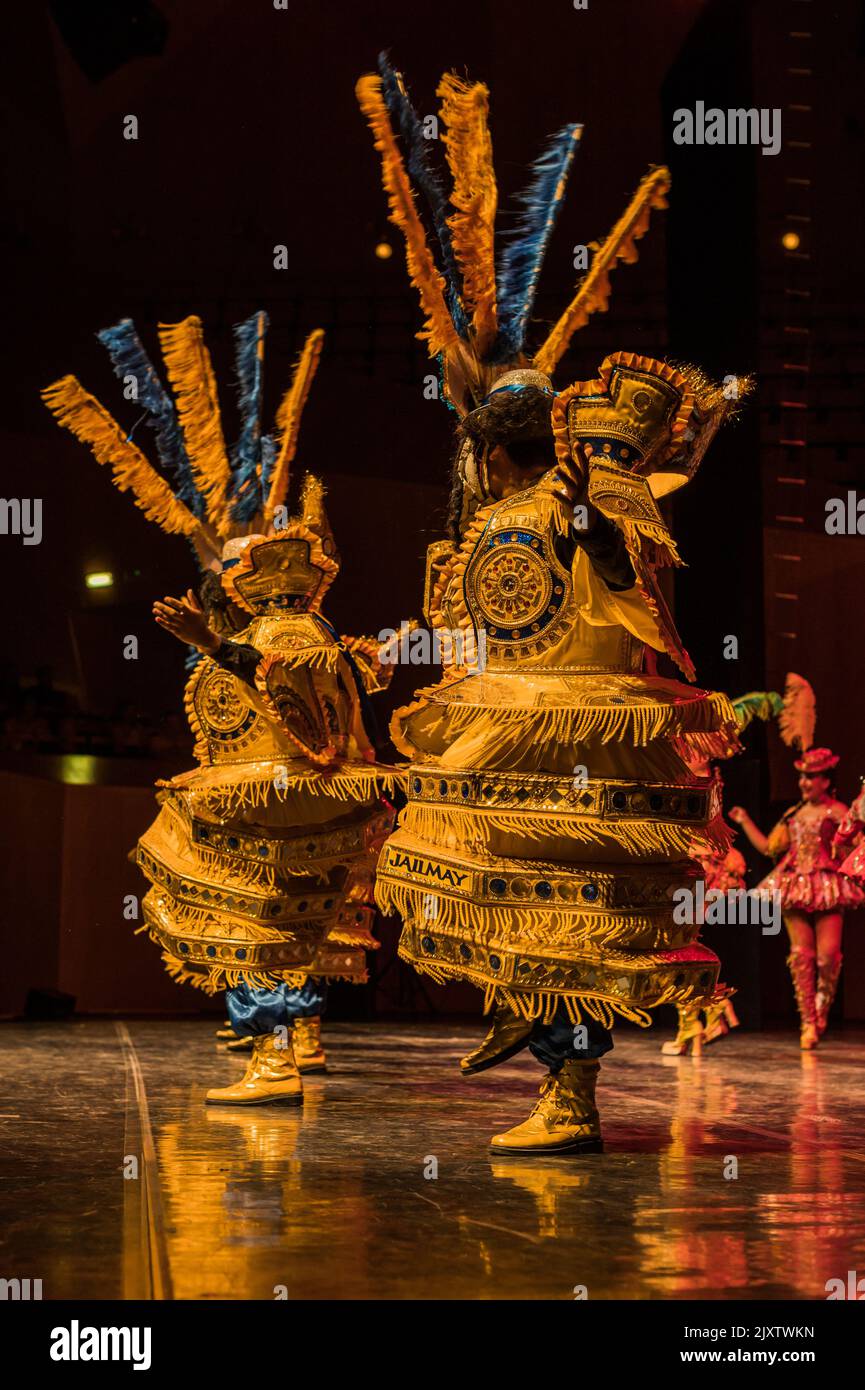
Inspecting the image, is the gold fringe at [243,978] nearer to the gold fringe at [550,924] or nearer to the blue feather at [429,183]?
the gold fringe at [550,924]

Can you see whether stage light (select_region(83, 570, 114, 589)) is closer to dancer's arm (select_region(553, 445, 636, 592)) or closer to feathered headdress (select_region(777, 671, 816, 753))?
feathered headdress (select_region(777, 671, 816, 753))

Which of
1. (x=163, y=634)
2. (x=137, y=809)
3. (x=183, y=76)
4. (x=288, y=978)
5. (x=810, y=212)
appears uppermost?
(x=183, y=76)

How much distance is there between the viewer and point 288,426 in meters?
6.58

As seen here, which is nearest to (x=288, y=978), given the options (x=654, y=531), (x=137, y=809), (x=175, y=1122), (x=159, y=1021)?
(x=175, y=1122)

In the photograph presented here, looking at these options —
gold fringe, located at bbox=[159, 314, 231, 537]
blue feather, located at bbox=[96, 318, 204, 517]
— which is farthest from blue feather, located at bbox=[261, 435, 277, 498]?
blue feather, located at bbox=[96, 318, 204, 517]

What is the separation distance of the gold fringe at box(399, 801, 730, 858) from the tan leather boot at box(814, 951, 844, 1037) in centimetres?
413

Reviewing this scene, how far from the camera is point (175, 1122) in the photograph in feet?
14.6

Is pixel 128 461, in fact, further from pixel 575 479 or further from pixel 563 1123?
pixel 563 1123

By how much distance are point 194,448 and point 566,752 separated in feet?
10.4

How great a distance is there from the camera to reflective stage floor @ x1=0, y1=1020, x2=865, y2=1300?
2.49m

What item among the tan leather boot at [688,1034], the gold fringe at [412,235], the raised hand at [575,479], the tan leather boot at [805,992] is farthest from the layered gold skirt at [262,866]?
the tan leather boot at [805,992]
